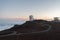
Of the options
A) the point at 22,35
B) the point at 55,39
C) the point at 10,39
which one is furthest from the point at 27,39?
the point at 55,39

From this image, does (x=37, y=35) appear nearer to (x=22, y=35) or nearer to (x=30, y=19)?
(x=22, y=35)

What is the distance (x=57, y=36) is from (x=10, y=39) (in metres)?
2.67

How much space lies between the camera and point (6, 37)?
8.27 m

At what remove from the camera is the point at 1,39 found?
8297mm

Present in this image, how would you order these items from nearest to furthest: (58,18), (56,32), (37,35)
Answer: (37,35), (56,32), (58,18)

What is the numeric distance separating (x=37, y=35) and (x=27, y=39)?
61 cm

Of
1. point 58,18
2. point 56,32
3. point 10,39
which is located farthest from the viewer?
point 58,18

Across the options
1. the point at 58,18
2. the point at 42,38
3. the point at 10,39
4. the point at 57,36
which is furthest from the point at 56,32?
the point at 58,18

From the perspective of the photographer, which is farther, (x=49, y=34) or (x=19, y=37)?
(x=49, y=34)

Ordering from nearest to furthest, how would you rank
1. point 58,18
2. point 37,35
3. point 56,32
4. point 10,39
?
point 10,39 < point 37,35 < point 56,32 < point 58,18

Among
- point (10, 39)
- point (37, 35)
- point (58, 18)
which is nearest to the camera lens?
point (10, 39)

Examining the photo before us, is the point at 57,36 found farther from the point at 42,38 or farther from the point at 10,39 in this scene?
the point at 10,39

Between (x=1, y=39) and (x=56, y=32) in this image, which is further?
(x=56, y=32)

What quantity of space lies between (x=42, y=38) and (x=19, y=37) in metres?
1.26
